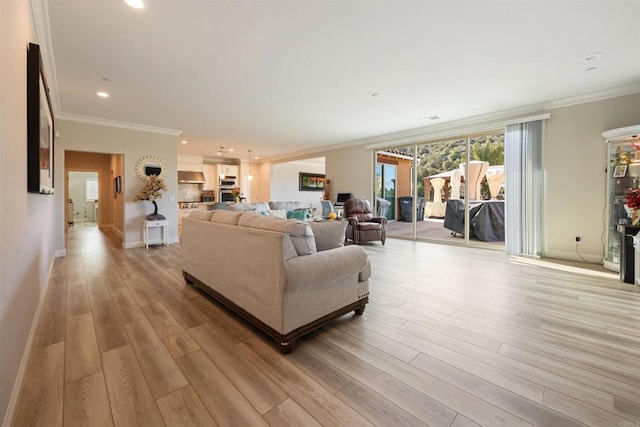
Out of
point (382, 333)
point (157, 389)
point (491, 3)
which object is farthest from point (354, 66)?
point (157, 389)

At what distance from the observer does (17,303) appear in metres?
1.66

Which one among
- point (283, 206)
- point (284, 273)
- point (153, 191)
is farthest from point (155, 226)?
point (284, 273)

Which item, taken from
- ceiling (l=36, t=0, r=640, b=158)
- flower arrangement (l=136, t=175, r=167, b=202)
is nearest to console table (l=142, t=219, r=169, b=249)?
flower arrangement (l=136, t=175, r=167, b=202)

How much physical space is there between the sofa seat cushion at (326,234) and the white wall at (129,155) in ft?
17.3

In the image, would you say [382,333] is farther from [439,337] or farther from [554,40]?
[554,40]

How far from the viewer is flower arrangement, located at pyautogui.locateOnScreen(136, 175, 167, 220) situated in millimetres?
5781

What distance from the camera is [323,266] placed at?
209 cm

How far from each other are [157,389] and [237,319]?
3.07 ft

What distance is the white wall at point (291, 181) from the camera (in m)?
11.3

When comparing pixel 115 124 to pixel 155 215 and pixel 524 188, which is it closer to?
pixel 155 215

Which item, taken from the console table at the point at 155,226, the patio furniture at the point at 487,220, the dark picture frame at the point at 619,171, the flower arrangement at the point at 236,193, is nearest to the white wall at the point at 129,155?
the console table at the point at 155,226

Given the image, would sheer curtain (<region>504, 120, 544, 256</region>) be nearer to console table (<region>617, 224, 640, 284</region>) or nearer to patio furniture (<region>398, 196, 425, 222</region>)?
console table (<region>617, 224, 640, 284</region>)

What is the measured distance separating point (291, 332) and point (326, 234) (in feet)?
2.91

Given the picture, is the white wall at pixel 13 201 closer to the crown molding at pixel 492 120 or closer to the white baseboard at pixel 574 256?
the crown molding at pixel 492 120
